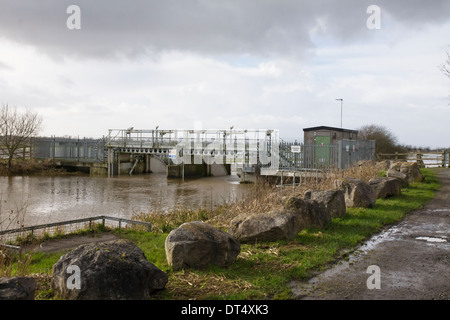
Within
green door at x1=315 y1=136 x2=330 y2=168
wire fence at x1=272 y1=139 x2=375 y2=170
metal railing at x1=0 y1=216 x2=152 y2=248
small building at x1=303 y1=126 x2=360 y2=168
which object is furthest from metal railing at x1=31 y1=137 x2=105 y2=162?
metal railing at x1=0 y1=216 x2=152 y2=248

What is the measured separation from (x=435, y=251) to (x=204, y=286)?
16.7 ft

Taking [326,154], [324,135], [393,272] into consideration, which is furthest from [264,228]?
[324,135]

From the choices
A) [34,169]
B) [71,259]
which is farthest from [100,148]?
[71,259]

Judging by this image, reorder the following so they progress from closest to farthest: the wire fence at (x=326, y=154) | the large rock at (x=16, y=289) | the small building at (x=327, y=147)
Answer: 1. the large rock at (x=16, y=289)
2. the wire fence at (x=326, y=154)
3. the small building at (x=327, y=147)

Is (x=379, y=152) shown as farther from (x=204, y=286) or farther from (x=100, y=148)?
(x=204, y=286)

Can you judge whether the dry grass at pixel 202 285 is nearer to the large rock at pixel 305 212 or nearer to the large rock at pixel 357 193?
the large rock at pixel 305 212

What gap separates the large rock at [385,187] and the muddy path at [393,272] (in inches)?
177

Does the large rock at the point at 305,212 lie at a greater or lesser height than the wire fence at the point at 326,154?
lesser

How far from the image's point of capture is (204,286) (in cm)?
603

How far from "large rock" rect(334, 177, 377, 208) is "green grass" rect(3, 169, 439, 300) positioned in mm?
1166

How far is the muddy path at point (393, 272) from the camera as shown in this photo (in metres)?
5.88

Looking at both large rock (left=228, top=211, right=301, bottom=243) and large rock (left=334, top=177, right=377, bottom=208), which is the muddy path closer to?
large rock (left=228, top=211, right=301, bottom=243)

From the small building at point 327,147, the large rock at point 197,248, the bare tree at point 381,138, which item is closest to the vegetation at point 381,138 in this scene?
the bare tree at point 381,138

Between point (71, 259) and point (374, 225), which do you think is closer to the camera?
point (71, 259)
